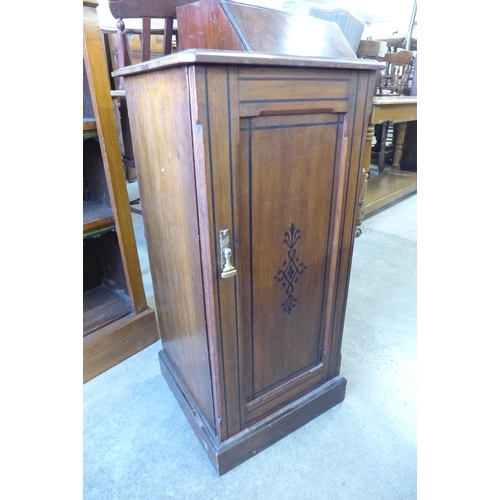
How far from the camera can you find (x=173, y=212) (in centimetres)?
84

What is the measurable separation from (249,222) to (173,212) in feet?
0.65

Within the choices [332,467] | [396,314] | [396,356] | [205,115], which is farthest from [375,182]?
[205,115]

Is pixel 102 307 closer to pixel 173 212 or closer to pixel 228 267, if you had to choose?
pixel 173 212

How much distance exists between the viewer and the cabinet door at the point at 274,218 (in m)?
0.67

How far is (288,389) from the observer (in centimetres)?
107

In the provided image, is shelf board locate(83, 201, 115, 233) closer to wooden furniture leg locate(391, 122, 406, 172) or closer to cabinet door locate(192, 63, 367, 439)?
cabinet door locate(192, 63, 367, 439)

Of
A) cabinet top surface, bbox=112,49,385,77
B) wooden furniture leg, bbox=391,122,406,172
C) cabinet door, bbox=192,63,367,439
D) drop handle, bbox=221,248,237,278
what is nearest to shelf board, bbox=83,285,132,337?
cabinet door, bbox=192,63,367,439

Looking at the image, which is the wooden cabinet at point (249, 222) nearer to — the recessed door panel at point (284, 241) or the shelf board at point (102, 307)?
the recessed door panel at point (284, 241)

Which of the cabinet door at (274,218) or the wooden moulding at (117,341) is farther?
the wooden moulding at (117,341)

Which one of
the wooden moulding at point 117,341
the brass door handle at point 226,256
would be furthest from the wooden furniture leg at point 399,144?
the brass door handle at point 226,256

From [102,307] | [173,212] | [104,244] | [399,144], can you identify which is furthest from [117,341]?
[399,144]

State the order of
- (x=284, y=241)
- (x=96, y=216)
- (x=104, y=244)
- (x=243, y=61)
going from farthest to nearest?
(x=104, y=244) → (x=96, y=216) → (x=284, y=241) → (x=243, y=61)

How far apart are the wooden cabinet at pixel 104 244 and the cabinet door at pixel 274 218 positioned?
0.65 m
